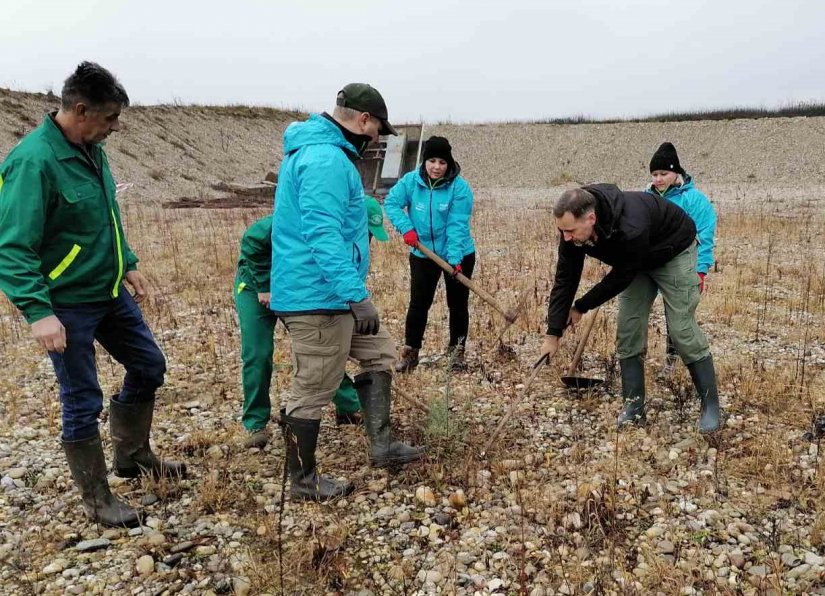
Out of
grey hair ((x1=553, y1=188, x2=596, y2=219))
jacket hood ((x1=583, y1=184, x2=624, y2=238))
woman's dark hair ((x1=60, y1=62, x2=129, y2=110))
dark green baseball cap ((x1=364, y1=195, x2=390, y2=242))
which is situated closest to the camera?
woman's dark hair ((x1=60, y1=62, x2=129, y2=110))

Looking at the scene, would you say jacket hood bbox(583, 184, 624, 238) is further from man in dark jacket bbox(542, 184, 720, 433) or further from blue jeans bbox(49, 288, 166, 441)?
blue jeans bbox(49, 288, 166, 441)

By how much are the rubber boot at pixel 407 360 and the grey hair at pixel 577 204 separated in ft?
7.92

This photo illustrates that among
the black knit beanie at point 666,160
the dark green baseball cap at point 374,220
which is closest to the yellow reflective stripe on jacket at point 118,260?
the dark green baseball cap at point 374,220

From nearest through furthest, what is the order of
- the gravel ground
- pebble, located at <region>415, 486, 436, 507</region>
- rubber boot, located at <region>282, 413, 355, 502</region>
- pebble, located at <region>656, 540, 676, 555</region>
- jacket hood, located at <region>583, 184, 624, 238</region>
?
the gravel ground, pebble, located at <region>656, 540, 676, 555</region>, rubber boot, located at <region>282, 413, 355, 502</region>, pebble, located at <region>415, 486, 436, 507</region>, jacket hood, located at <region>583, 184, 624, 238</region>

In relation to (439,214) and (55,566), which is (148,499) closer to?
(55,566)

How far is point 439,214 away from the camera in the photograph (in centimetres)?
543

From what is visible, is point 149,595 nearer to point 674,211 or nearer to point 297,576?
point 297,576

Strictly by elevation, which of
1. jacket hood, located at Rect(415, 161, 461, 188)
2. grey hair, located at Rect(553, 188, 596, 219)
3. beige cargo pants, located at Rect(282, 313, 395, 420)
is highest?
jacket hood, located at Rect(415, 161, 461, 188)

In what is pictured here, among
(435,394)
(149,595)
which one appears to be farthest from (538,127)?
(149,595)

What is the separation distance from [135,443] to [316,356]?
4.27 feet

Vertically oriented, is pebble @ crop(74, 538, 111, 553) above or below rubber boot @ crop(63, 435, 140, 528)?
below

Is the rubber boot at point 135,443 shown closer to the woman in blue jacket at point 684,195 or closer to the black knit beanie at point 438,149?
the black knit beanie at point 438,149

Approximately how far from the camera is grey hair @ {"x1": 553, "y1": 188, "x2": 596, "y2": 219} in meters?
3.59

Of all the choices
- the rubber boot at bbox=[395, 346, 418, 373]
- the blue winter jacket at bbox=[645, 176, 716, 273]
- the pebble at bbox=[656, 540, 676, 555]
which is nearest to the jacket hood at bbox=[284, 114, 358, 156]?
the pebble at bbox=[656, 540, 676, 555]
